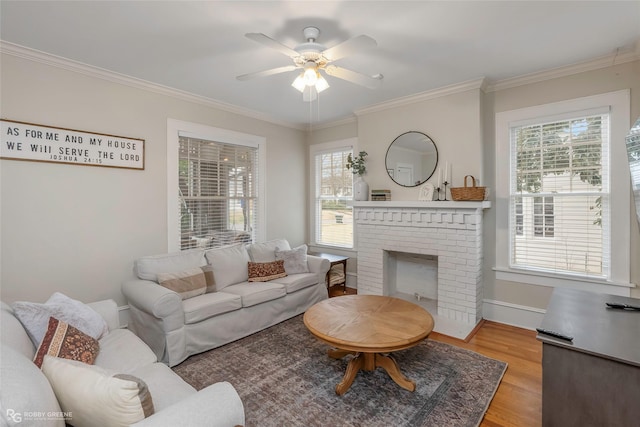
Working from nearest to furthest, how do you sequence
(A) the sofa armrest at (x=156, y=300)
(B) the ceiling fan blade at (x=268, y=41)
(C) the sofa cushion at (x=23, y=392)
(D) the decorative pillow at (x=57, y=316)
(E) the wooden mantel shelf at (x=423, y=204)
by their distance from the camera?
(C) the sofa cushion at (x=23, y=392) < (D) the decorative pillow at (x=57, y=316) < (B) the ceiling fan blade at (x=268, y=41) < (A) the sofa armrest at (x=156, y=300) < (E) the wooden mantel shelf at (x=423, y=204)

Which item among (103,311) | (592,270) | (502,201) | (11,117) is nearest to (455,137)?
(502,201)

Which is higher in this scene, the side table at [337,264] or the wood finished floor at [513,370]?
the side table at [337,264]

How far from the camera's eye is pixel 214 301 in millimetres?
2852

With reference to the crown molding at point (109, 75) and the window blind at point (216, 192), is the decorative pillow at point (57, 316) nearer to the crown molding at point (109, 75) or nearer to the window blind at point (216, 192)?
the window blind at point (216, 192)

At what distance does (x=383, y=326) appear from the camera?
228 cm

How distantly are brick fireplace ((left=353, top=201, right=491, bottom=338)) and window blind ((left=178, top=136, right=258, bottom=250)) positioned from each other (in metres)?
1.68

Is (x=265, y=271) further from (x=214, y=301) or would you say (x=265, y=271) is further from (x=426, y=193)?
(x=426, y=193)

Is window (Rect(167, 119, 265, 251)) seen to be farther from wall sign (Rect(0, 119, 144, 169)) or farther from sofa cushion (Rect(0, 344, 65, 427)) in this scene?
sofa cushion (Rect(0, 344, 65, 427))

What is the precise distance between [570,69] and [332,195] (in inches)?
128

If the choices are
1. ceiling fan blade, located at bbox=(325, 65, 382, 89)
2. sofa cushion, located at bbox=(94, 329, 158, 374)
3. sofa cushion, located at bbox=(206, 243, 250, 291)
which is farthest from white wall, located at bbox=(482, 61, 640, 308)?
sofa cushion, located at bbox=(94, 329, 158, 374)

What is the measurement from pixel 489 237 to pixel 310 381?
8.48 ft

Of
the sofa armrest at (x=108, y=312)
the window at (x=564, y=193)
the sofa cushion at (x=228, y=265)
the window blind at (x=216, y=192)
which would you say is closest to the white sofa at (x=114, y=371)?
the sofa armrest at (x=108, y=312)

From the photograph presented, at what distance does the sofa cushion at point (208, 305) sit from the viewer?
8.76 feet

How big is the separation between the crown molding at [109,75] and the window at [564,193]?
3414 millimetres
